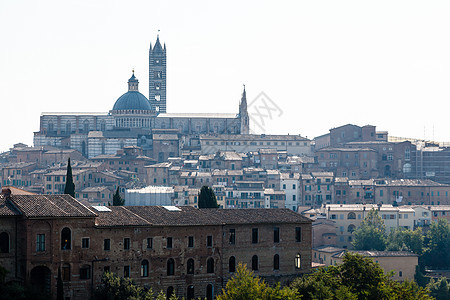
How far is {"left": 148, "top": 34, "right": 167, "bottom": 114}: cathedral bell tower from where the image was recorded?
125312 mm

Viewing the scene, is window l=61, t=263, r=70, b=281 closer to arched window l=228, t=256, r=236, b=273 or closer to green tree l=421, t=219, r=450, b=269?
arched window l=228, t=256, r=236, b=273

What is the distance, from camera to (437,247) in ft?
219

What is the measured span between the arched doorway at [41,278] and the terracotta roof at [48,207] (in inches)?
84.9

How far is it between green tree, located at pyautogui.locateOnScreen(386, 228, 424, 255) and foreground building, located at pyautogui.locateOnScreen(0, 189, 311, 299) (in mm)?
24692

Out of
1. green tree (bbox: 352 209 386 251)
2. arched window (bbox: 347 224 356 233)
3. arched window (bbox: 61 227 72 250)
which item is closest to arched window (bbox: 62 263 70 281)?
arched window (bbox: 61 227 72 250)

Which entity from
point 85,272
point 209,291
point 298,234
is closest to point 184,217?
point 209,291

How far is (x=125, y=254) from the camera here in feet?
117

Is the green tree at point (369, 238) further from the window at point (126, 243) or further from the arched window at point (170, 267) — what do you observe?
the window at point (126, 243)

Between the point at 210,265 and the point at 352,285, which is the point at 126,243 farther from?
the point at 352,285

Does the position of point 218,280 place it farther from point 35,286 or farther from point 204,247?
point 35,286

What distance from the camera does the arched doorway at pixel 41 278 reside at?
33.2m

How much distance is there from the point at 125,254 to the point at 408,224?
137 feet

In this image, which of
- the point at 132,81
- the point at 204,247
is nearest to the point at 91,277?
the point at 204,247

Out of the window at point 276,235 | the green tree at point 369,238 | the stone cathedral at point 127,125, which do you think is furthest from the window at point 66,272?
the stone cathedral at point 127,125
